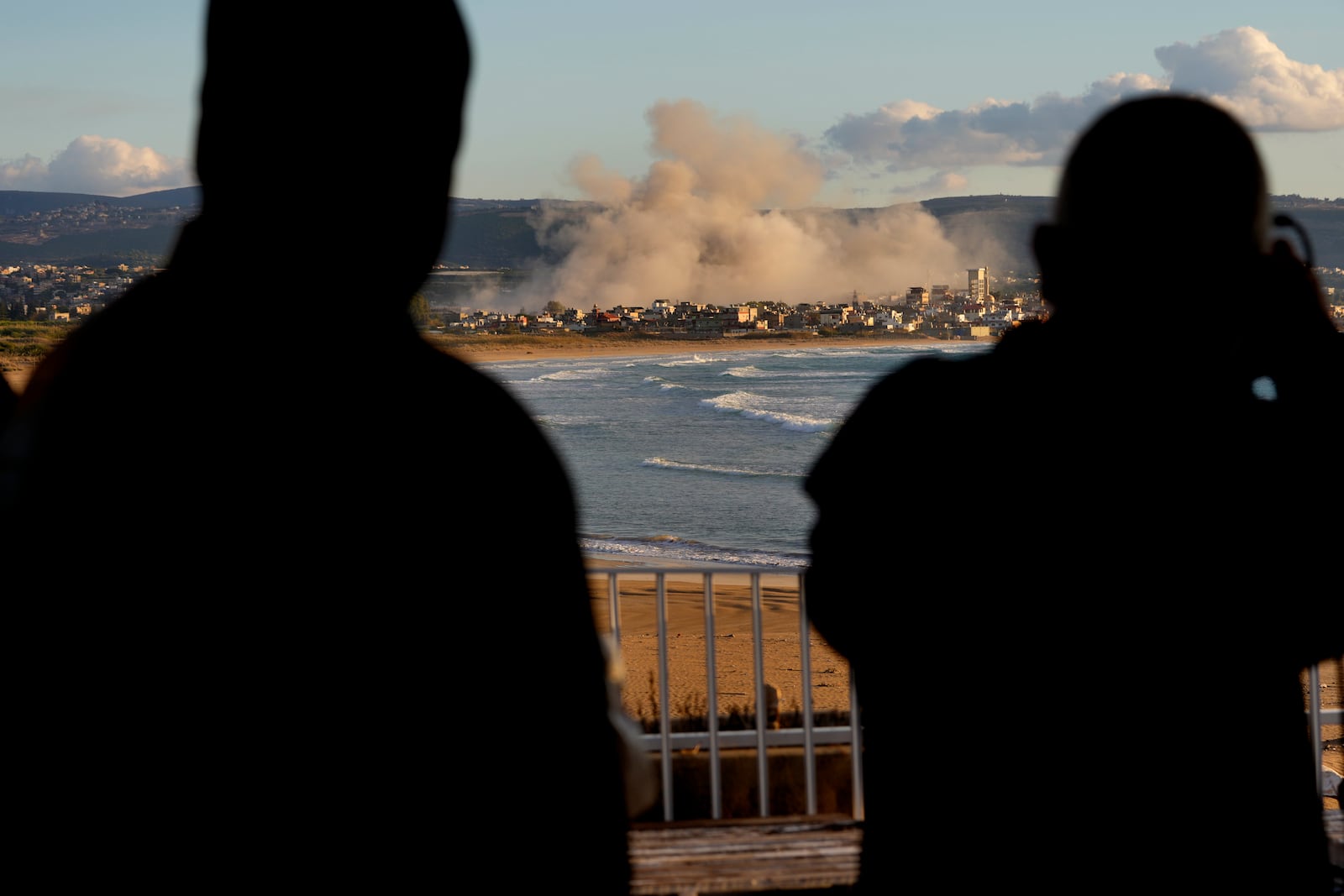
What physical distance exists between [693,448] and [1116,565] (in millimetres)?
35234

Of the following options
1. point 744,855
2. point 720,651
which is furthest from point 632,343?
point 744,855

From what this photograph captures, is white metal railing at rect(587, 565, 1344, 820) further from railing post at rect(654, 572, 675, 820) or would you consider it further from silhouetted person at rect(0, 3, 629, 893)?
silhouetted person at rect(0, 3, 629, 893)

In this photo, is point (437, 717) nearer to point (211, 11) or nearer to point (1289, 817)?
point (211, 11)

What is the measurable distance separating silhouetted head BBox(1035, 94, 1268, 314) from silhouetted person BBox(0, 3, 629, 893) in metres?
0.66

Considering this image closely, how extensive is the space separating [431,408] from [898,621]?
2.01 ft

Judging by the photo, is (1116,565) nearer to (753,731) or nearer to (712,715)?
(712,715)

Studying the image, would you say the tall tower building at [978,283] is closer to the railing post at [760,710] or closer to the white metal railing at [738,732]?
the white metal railing at [738,732]

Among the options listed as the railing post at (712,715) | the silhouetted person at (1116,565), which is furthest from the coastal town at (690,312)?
the silhouetted person at (1116,565)

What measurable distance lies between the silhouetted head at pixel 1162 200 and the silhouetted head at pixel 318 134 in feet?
2.28

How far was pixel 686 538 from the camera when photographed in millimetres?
22203

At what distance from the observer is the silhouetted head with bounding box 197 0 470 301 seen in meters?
0.88

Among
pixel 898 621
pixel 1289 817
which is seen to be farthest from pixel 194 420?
pixel 1289 817

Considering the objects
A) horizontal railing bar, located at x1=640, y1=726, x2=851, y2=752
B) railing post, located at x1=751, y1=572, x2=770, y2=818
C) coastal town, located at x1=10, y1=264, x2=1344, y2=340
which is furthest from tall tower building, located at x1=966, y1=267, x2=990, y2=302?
railing post, located at x1=751, y1=572, x2=770, y2=818

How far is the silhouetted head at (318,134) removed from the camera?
34.8 inches
